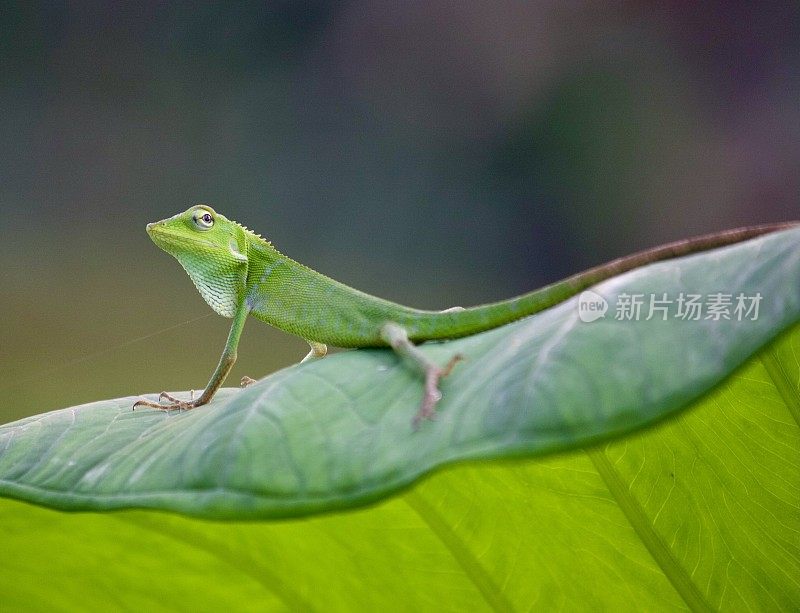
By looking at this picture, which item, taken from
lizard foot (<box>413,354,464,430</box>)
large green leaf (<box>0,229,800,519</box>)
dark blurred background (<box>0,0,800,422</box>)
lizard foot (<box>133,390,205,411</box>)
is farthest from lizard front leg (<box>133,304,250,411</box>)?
dark blurred background (<box>0,0,800,422</box>)

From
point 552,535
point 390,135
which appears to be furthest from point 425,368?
point 390,135

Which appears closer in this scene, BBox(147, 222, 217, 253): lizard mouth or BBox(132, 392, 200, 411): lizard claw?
BBox(132, 392, 200, 411): lizard claw

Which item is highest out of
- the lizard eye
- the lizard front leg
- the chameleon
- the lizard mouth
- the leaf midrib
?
the lizard eye

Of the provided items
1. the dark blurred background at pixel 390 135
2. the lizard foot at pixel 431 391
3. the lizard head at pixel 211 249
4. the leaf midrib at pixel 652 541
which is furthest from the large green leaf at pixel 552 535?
the dark blurred background at pixel 390 135

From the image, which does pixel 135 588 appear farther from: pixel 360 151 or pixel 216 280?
pixel 360 151

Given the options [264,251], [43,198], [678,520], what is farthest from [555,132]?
[678,520]

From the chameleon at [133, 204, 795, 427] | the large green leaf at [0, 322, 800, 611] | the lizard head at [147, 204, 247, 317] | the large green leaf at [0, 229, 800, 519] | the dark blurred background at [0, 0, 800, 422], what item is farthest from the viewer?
the dark blurred background at [0, 0, 800, 422]

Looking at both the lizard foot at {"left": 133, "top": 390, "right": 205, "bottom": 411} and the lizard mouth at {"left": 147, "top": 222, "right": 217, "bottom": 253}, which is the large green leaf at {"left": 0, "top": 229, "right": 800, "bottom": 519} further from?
the lizard mouth at {"left": 147, "top": 222, "right": 217, "bottom": 253}

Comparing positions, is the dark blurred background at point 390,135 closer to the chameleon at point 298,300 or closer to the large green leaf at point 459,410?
the chameleon at point 298,300
